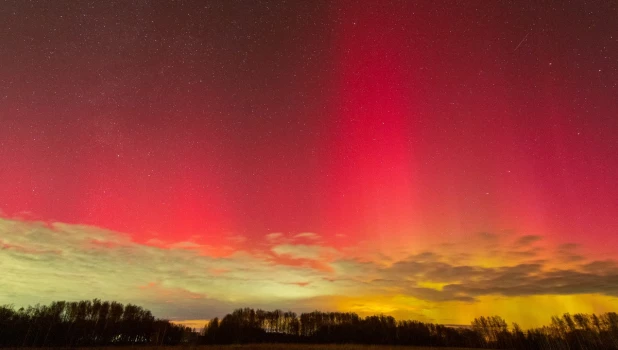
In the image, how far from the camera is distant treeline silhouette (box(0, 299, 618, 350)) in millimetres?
101438

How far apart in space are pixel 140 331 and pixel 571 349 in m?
168

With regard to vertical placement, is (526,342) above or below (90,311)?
below

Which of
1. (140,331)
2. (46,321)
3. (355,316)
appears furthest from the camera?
(355,316)

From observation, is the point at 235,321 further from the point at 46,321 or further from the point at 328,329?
the point at 46,321

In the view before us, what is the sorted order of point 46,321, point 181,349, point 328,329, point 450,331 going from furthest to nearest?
1. point 450,331
2. point 328,329
3. point 46,321
4. point 181,349

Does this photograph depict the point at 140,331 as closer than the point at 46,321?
No

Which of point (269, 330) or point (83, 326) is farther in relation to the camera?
point (269, 330)

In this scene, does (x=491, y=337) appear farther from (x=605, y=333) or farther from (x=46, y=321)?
(x=46, y=321)

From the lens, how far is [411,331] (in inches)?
6403

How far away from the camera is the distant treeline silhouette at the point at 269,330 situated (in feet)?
333

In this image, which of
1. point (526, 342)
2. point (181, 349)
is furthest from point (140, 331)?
point (526, 342)

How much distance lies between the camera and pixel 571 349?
139375mm

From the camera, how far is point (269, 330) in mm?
179250

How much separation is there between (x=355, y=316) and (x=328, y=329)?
3084cm
